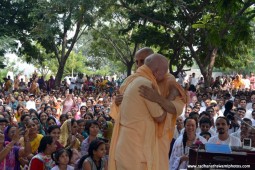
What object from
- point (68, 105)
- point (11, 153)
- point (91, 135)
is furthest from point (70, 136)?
point (68, 105)

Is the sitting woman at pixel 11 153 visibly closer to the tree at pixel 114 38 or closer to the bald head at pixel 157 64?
the bald head at pixel 157 64

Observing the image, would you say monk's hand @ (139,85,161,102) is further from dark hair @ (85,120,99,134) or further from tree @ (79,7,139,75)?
tree @ (79,7,139,75)

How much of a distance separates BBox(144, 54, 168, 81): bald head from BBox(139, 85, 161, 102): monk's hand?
20 cm

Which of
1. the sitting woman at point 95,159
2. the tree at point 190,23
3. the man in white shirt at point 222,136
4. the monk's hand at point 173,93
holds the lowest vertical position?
the sitting woman at point 95,159

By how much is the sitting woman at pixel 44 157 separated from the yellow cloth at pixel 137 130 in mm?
2192

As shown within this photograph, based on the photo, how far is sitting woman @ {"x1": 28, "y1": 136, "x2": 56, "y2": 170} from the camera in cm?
784

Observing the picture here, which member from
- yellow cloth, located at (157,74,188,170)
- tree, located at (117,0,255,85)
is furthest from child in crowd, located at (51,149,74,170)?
tree, located at (117,0,255,85)

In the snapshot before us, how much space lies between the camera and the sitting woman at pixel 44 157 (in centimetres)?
784

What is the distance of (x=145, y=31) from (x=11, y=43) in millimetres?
6587

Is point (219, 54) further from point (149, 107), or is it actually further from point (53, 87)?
point (149, 107)

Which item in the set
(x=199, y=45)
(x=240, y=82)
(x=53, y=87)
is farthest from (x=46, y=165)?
(x=53, y=87)

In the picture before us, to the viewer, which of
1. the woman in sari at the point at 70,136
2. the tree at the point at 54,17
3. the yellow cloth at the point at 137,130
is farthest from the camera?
the tree at the point at 54,17

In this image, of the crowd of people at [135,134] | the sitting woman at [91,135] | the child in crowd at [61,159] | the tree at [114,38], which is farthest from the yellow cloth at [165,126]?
the tree at [114,38]

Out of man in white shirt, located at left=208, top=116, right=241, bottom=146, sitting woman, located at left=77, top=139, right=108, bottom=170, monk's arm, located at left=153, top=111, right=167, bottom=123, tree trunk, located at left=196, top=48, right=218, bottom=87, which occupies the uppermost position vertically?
tree trunk, located at left=196, top=48, right=218, bottom=87
